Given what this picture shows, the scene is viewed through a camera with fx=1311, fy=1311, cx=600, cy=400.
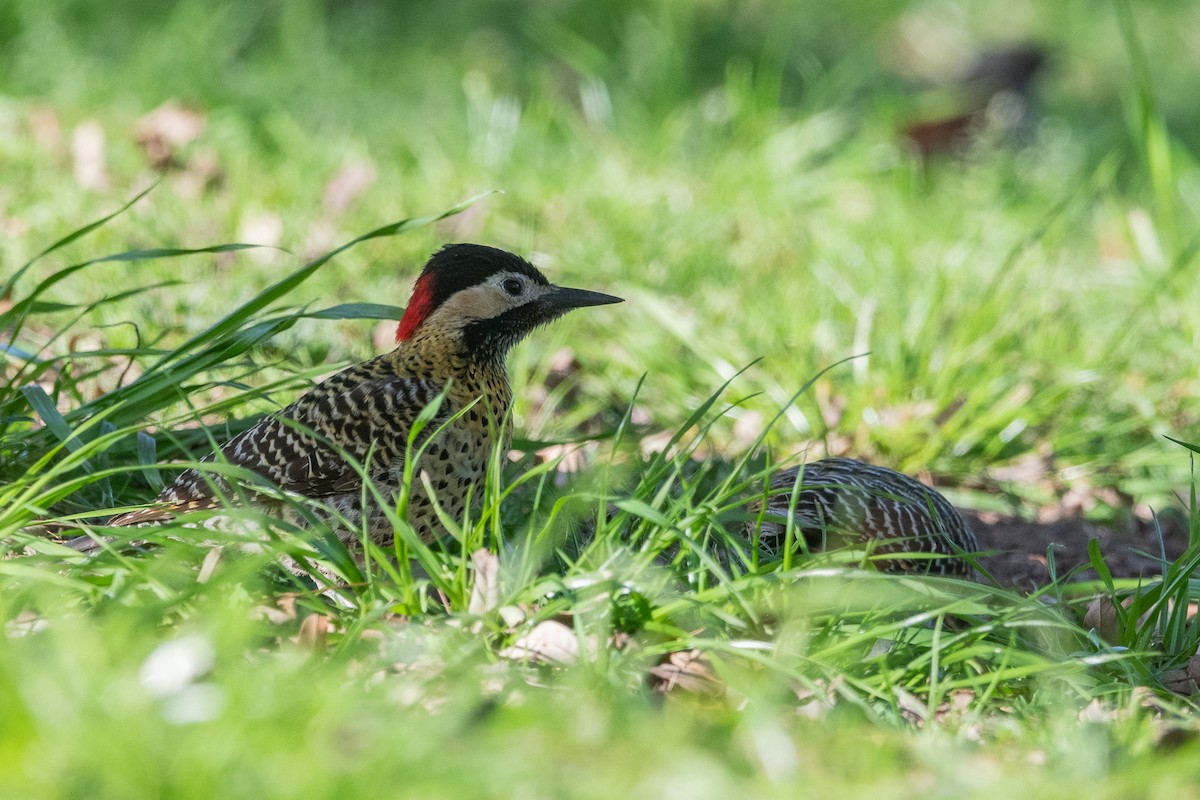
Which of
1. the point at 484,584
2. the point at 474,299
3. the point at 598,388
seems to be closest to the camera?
the point at 484,584

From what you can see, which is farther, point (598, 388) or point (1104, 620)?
point (598, 388)

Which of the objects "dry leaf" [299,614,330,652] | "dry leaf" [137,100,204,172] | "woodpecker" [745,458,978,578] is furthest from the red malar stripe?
"dry leaf" [137,100,204,172]

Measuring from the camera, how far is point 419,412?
3730mm

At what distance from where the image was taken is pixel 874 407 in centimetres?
499

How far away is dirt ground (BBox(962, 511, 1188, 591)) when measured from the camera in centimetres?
416

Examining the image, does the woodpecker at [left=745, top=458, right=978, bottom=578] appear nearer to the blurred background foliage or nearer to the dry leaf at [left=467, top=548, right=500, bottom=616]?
the dry leaf at [left=467, top=548, right=500, bottom=616]

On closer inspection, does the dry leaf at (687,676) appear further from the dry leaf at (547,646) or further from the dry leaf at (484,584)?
the dry leaf at (484,584)

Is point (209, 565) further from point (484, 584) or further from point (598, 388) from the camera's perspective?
point (598, 388)

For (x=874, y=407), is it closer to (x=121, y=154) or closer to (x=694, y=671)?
(x=694, y=671)

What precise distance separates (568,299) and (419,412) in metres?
0.75

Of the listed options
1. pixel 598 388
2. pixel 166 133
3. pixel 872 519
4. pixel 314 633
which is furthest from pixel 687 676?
pixel 166 133

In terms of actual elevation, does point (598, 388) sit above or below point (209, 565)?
below

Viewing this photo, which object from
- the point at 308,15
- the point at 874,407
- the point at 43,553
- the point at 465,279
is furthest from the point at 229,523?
the point at 308,15

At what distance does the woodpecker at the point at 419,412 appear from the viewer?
11.9 ft
